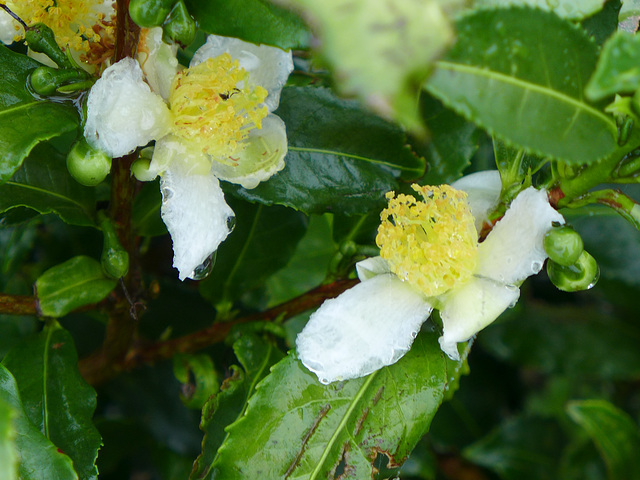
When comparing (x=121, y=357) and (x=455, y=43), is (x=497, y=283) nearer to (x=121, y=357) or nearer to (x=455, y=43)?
(x=455, y=43)

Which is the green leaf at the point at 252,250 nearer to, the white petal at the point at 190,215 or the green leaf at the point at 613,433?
the white petal at the point at 190,215

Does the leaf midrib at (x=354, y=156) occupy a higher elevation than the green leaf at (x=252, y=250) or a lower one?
higher

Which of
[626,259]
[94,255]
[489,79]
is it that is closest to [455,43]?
[489,79]

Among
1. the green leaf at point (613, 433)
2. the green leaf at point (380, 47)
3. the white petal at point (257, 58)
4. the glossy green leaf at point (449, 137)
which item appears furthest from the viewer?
the green leaf at point (613, 433)

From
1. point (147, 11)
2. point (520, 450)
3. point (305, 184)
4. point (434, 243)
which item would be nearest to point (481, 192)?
point (434, 243)

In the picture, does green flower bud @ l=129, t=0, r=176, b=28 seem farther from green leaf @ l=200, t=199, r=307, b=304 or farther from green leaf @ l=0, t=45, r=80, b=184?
green leaf @ l=200, t=199, r=307, b=304

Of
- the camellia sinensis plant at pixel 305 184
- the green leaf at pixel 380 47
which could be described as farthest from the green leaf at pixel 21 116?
the green leaf at pixel 380 47

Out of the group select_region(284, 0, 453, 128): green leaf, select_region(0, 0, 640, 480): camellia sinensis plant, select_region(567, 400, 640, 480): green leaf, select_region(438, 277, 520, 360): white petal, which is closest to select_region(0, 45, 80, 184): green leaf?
select_region(0, 0, 640, 480): camellia sinensis plant
